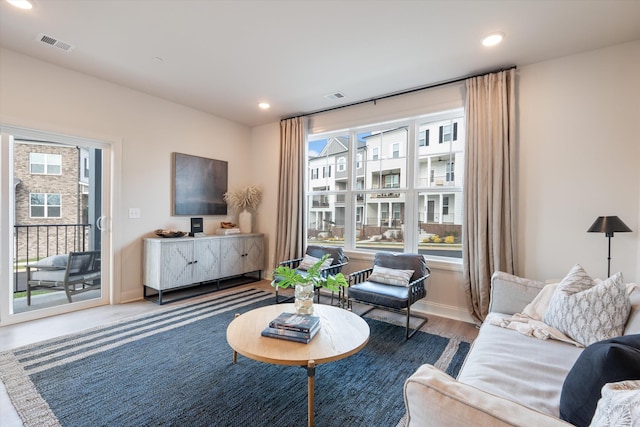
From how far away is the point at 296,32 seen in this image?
252cm

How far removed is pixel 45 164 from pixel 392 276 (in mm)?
3992

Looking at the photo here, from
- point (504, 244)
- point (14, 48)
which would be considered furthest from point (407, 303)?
point (14, 48)

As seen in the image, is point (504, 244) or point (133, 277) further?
point (133, 277)

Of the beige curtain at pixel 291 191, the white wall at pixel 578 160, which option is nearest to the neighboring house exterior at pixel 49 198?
the beige curtain at pixel 291 191

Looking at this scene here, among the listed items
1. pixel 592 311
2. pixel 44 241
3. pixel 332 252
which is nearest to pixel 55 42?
pixel 44 241

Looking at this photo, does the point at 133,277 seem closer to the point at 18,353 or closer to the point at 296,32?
the point at 18,353

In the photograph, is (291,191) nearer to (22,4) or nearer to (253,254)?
(253,254)

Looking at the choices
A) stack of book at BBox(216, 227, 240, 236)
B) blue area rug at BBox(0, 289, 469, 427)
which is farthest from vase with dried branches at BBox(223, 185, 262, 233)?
blue area rug at BBox(0, 289, 469, 427)

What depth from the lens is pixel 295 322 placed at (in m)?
1.99

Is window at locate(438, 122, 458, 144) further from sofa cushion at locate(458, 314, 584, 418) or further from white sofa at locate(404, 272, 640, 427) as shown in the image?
sofa cushion at locate(458, 314, 584, 418)

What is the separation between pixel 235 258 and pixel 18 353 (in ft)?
8.13

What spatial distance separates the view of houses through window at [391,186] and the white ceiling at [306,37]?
657 mm

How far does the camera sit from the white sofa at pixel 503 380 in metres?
0.83

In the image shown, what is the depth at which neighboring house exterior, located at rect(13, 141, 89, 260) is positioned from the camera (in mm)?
3115
